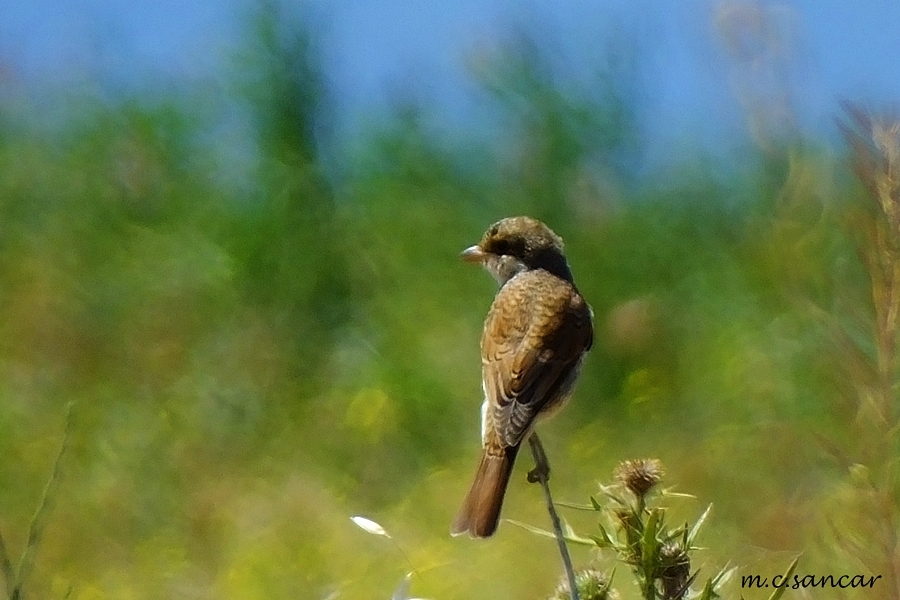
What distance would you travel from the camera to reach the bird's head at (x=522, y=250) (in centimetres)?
267

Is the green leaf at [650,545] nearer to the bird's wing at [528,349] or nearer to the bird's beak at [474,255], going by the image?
the bird's wing at [528,349]

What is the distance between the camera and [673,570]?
4.31ft

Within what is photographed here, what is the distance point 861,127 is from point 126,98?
3448 millimetres

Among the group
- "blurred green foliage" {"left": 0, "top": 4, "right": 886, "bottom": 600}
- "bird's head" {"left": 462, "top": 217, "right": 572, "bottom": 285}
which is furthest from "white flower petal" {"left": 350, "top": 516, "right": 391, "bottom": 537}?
"blurred green foliage" {"left": 0, "top": 4, "right": 886, "bottom": 600}

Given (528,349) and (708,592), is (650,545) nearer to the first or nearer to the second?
(708,592)

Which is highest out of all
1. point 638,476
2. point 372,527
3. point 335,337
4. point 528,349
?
point 335,337

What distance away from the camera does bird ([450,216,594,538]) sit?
191 centimetres

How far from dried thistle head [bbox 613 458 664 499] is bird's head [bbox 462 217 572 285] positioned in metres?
1.30

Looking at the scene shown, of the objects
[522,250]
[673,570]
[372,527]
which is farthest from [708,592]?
[522,250]

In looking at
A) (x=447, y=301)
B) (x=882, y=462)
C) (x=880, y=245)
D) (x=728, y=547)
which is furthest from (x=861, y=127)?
(x=447, y=301)

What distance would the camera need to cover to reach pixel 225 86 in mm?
4543

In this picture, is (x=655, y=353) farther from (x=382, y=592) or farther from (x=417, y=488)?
(x=382, y=592)

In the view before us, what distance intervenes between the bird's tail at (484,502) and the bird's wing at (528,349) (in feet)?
0.21

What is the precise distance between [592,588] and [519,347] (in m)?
0.95
